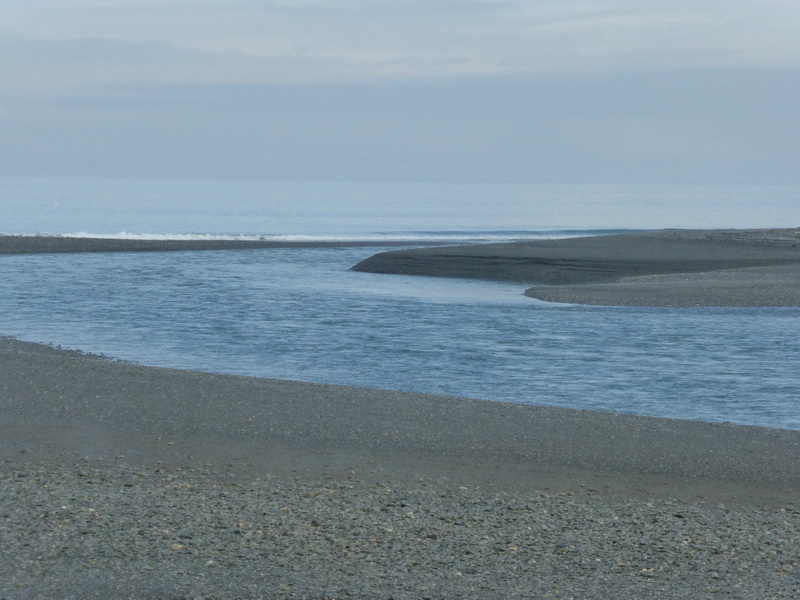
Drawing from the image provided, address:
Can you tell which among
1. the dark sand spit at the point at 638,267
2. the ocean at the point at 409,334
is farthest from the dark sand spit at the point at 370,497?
the dark sand spit at the point at 638,267

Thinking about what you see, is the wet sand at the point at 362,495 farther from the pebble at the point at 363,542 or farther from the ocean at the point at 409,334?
the ocean at the point at 409,334

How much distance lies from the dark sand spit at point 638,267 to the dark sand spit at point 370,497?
54.5ft

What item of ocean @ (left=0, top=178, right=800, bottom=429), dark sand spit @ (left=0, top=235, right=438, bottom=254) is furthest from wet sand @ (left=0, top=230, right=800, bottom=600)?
dark sand spit @ (left=0, top=235, right=438, bottom=254)

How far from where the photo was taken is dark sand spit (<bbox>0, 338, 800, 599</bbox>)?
23.4 feet

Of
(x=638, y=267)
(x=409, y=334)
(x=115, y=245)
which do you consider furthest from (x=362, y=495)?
(x=115, y=245)

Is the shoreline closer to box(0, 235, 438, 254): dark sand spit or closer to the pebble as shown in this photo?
the pebble

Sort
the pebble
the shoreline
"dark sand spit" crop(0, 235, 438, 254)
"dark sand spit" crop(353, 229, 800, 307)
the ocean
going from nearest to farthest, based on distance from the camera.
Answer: the pebble
the shoreline
the ocean
"dark sand spit" crop(353, 229, 800, 307)
"dark sand spit" crop(0, 235, 438, 254)

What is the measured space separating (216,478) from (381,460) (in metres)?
1.82

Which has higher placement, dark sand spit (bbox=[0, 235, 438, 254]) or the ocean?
dark sand spit (bbox=[0, 235, 438, 254])

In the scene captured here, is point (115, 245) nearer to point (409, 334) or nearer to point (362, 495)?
point (409, 334)

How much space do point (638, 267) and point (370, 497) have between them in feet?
105

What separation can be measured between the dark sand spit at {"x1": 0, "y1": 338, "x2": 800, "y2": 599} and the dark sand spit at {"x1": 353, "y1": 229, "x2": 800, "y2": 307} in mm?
16617

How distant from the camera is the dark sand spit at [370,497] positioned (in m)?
7.14

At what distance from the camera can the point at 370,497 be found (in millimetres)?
9414
